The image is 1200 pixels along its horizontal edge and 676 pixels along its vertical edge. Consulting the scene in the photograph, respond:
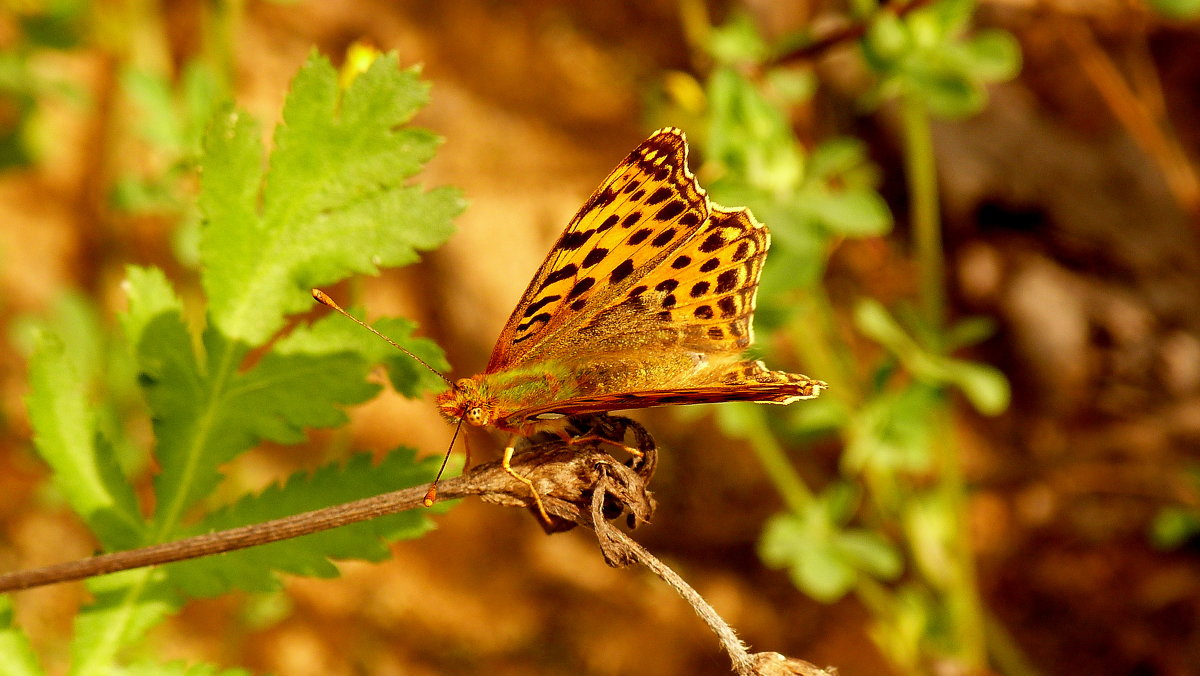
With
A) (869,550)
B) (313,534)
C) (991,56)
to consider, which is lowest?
(313,534)

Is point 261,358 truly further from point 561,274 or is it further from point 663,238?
point 663,238

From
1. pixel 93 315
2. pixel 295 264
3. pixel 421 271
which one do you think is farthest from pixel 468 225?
pixel 295 264

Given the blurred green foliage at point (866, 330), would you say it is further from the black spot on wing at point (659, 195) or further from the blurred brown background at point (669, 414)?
the black spot on wing at point (659, 195)

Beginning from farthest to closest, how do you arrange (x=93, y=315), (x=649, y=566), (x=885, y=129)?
(x=885, y=129)
(x=93, y=315)
(x=649, y=566)

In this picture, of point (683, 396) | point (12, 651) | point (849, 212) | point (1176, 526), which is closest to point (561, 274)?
point (683, 396)

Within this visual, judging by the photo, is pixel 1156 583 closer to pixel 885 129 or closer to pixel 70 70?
pixel 885 129

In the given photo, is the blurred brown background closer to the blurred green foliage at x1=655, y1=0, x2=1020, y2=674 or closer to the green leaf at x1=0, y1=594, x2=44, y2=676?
the blurred green foliage at x1=655, y1=0, x2=1020, y2=674
